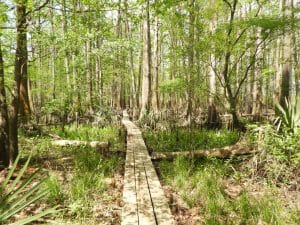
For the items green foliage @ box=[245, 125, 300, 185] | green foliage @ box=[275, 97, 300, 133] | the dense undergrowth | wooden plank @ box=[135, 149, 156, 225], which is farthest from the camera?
green foliage @ box=[275, 97, 300, 133]

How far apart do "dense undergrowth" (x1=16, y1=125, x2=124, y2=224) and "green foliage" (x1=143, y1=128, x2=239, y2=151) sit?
171 cm

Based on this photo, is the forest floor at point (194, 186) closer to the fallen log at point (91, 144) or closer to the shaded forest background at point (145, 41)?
the fallen log at point (91, 144)

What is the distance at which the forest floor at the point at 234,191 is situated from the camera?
378 centimetres

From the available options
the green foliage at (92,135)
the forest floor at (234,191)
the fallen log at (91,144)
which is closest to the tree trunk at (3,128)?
the fallen log at (91,144)

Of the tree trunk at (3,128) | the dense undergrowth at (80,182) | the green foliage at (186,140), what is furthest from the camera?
the green foliage at (186,140)

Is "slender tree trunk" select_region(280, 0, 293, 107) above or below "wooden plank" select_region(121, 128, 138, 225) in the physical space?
above

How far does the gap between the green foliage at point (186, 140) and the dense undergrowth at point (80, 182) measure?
5.61ft

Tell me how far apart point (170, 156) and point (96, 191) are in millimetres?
2658

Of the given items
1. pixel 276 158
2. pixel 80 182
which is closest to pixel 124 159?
pixel 80 182

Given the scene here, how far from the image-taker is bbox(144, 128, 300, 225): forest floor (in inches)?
149

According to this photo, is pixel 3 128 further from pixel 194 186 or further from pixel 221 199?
pixel 221 199

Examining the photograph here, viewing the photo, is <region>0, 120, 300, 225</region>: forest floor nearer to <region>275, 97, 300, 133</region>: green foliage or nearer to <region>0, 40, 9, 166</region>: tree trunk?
<region>0, 40, 9, 166</region>: tree trunk

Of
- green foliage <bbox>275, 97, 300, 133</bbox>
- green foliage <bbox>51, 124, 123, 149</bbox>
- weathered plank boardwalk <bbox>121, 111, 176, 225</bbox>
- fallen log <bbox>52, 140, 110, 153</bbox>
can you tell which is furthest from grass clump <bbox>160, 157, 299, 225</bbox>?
green foliage <bbox>51, 124, 123, 149</bbox>

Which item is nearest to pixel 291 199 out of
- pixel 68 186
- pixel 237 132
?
pixel 68 186
